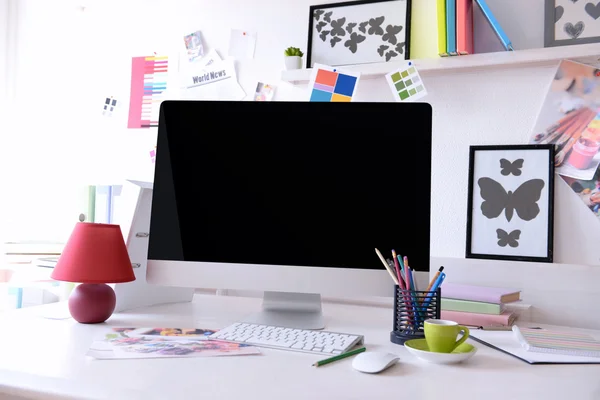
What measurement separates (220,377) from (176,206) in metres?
0.51

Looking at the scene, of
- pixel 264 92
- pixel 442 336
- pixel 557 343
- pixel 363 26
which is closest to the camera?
pixel 442 336

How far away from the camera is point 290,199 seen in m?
1.16

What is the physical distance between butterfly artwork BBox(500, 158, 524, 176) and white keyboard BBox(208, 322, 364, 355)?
75 centimetres

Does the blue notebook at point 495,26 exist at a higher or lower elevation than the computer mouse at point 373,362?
higher

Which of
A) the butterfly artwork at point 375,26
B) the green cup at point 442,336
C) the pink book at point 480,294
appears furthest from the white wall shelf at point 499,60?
the green cup at point 442,336

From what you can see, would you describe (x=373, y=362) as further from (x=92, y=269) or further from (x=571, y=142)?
(x=571, y=142)

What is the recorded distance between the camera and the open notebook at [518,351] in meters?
0.93

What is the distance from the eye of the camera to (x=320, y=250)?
113 centimetres

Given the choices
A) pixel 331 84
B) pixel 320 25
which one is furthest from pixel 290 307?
pixel 320 25

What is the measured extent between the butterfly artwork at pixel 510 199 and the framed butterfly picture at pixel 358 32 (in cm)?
47

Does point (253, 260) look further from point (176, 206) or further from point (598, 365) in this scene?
point (598, 365)

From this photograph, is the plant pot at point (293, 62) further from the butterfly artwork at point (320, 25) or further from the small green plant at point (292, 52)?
the butterfly artwork at point (320, 25)

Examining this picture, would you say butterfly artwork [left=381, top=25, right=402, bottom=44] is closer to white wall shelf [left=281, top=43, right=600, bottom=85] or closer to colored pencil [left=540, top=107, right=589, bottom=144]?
white wall shelf [left=281, top=43, right=600, bottom=85]

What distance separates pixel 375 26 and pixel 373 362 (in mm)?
1177
